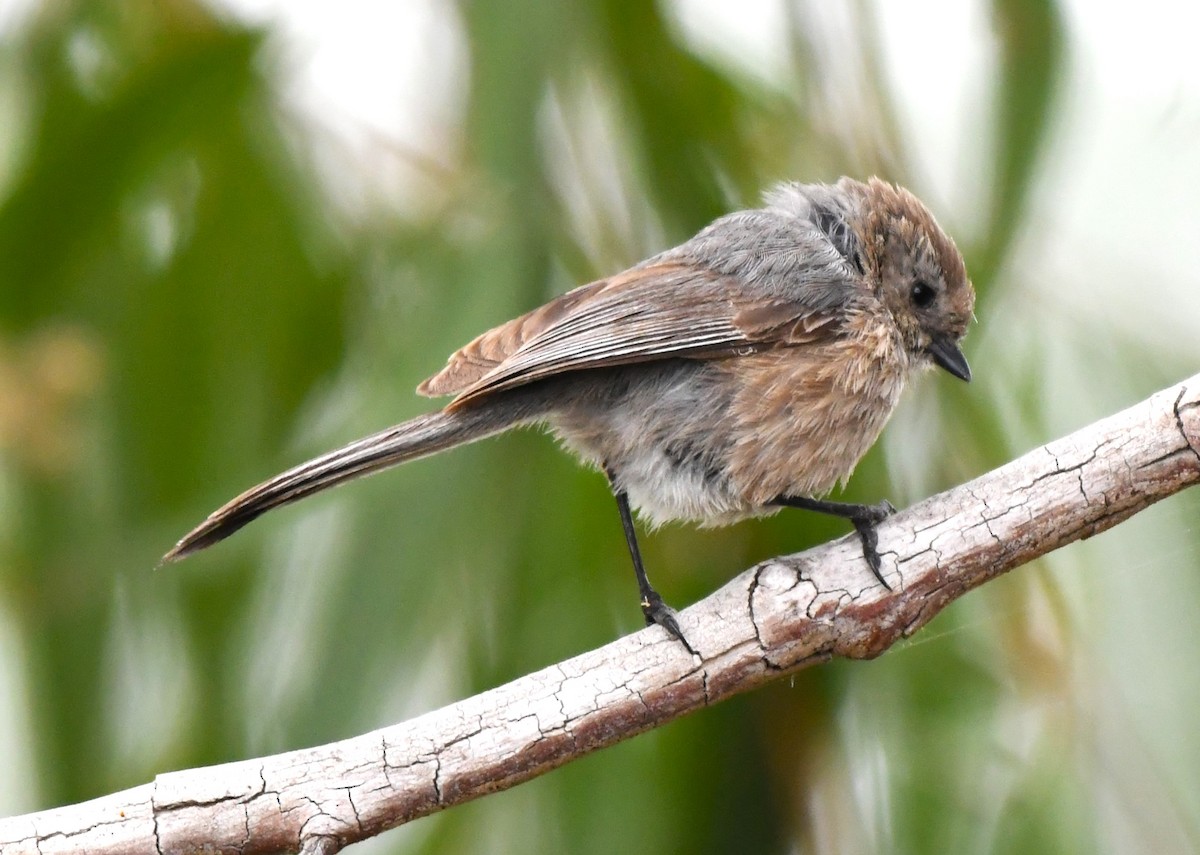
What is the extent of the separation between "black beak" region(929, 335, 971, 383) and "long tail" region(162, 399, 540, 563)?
713 millimetres

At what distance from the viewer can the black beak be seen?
227cm

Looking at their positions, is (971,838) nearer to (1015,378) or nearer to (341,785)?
(1015,378)

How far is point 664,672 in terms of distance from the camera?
173cm

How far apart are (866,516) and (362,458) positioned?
30.0 inches

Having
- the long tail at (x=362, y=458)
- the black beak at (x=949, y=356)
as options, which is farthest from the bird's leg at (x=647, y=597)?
the black beak at (x=949, y=356)

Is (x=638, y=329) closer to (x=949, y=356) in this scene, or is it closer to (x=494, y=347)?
(x=494, y=347)

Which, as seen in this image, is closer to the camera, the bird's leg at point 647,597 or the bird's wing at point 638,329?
the bird's leg at point 647,597

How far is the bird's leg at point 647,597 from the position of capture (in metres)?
1.76

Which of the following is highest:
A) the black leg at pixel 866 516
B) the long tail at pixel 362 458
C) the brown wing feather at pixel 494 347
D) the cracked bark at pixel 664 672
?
the brown wing feather at pixel 494 347

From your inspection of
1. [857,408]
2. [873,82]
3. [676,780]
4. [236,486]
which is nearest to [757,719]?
[676,780]

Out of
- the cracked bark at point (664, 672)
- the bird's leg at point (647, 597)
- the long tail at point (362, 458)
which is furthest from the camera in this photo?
the long tail at point (362, 458)

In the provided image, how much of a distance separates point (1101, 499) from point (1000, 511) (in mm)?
126

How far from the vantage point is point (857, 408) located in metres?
2.16

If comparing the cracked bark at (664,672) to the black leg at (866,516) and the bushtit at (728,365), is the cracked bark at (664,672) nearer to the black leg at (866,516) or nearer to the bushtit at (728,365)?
the black leg at (866,516)
